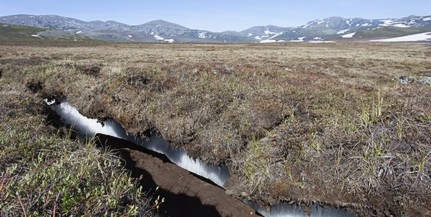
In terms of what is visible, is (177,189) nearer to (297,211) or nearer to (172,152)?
(172,152)

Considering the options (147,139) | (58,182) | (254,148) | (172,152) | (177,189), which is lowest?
(177,189)

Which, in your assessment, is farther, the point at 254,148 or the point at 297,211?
the point at 254,148

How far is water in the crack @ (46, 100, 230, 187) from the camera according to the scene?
1084 cm

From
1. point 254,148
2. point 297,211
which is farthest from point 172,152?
point 297,211

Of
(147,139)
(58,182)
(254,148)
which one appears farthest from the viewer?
(147,139)

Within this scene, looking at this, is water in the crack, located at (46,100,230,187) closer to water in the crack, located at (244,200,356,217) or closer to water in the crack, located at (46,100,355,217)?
water in the crack, located at (46,100,355,217)

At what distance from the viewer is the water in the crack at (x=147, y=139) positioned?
10.8 m

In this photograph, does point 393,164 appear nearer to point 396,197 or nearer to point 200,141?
point 396,197

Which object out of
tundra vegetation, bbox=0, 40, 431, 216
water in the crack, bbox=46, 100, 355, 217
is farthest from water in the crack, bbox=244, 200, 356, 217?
tundra vegetation, bbox=0, 40, 431, 216

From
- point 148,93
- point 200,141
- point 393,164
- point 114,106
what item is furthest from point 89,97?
point 393,164

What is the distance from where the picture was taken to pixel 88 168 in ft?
20.6

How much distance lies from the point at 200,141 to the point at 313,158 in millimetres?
4092

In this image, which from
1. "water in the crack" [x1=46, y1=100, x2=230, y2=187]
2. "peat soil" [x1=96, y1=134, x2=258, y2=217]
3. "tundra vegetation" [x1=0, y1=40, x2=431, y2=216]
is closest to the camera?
"tundra vegetation" [x1=0, y1=40, x2=431, y2=216]

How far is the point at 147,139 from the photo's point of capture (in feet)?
42.7
